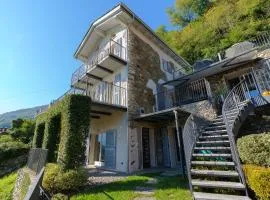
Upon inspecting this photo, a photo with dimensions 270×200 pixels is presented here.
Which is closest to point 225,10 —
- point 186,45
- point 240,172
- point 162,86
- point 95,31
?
point 186,45

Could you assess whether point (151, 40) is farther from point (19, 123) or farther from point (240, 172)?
point (19, 123)

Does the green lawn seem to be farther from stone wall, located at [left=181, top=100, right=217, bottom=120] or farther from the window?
the window

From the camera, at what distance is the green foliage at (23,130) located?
18562 mm

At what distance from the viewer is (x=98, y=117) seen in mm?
12234

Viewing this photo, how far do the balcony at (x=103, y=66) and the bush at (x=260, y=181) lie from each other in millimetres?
8853

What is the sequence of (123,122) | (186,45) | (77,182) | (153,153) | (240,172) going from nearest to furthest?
(240,172) → (77,182) → (123,122) → (153,153) → (186,45)

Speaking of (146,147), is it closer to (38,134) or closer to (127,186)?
(127,186)

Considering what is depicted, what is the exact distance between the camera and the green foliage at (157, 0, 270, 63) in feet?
61.7

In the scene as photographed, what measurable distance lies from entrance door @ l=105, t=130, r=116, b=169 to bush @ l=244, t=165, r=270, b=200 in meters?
7.56

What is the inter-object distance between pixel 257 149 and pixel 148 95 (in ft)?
26.6

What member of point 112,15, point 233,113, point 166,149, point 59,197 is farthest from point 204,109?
point 112,15

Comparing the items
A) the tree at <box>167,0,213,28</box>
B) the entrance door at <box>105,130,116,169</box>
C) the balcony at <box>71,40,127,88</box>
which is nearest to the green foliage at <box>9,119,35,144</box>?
the balcony at <box>71,40,127,88</box>

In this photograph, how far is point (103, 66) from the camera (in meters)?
11.8

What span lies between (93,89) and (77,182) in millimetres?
9188
